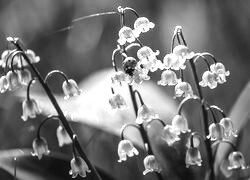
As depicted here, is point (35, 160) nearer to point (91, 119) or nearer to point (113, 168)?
point (91, 119)

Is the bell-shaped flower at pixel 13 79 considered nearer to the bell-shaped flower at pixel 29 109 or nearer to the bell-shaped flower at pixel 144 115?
the bell-shaped flower at pixel 29 109

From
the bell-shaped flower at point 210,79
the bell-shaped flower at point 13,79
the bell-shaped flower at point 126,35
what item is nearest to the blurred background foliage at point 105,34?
the bell-shaped flower at point 13,79

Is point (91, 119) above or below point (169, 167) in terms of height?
above

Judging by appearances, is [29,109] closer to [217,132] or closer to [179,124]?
[179,124]

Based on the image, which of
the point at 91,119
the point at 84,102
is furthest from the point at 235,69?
the point at 91,119

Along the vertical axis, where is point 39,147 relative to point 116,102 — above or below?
below

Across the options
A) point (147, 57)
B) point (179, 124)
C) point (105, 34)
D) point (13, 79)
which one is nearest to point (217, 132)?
point (179, 124)
